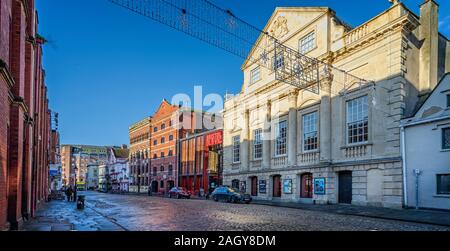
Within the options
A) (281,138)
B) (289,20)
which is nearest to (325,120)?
(281,138)

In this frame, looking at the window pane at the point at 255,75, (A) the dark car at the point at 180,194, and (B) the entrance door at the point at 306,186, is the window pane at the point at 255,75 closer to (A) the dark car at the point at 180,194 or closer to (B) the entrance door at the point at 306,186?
(B) the entrance door at the point at 306,186

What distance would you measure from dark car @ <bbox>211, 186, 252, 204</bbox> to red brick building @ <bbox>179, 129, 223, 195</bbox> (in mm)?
13375

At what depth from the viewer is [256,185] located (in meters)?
36.5

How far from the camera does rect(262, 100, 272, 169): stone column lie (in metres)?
34.4

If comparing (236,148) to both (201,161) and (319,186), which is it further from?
(319,186)

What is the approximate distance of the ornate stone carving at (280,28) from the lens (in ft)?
108

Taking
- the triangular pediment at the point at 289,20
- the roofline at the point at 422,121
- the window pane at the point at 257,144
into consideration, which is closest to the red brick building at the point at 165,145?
the window pane at the point at 257,144

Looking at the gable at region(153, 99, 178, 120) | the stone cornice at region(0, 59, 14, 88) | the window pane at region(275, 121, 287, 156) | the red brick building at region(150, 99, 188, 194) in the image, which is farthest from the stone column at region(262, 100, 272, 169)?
the gable at region(153, 99, 178, 120)

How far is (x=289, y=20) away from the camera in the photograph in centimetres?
3225

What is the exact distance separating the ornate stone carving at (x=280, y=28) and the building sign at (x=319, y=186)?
1383cm

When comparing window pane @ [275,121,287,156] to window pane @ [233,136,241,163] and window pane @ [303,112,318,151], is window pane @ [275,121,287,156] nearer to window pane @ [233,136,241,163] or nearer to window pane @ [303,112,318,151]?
window pane @ [303,112,318,151]

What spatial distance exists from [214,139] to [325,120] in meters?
24.2
